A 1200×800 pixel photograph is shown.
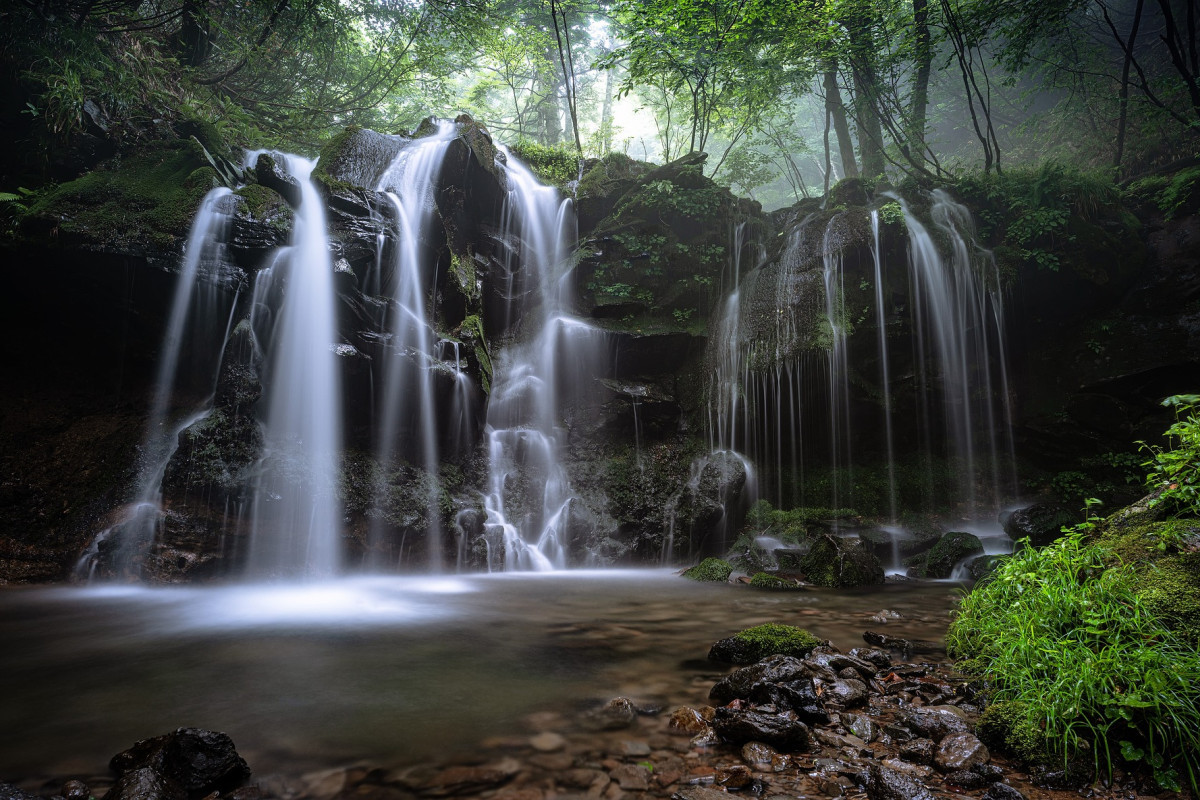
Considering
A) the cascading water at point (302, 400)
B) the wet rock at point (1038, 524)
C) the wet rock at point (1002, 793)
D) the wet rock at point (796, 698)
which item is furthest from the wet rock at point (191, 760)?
the wet rock at point (1038, 524)

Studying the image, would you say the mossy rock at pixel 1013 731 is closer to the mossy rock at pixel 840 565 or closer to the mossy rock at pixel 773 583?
the mossy rock at pixel 773 583

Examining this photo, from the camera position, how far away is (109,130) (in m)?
9.28

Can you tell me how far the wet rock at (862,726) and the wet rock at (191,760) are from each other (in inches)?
114

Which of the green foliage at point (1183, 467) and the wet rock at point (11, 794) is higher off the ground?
the green foliage at point (1183, 467)

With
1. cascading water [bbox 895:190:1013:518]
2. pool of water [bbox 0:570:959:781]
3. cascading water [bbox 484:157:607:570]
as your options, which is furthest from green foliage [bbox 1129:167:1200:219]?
cascading water [bbox 484:157:607:570]

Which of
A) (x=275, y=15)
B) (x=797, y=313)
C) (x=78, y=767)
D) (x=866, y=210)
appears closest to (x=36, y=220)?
(x=275, y=15)

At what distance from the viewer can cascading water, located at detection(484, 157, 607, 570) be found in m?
9.84

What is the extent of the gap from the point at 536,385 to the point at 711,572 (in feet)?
18.6

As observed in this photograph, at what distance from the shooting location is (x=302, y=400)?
843 centimetres

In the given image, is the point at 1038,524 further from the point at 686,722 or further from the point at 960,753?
the point at 686,722

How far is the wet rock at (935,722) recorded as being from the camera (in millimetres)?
2562

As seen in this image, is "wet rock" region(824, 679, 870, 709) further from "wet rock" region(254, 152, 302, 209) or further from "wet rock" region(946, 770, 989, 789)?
"wet rock" region(254, 152, 302, 209)

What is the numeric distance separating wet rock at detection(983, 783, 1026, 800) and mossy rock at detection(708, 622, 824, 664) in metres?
1.80

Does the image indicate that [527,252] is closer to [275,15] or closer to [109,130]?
[275,15]
